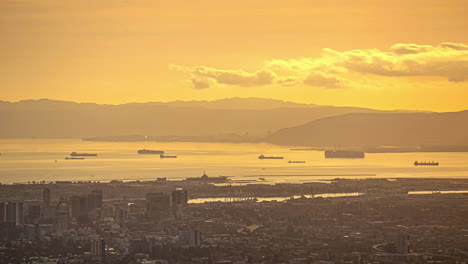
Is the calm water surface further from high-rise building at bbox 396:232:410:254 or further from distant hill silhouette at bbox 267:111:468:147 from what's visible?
high-rise building at bbox 396:232:410:254

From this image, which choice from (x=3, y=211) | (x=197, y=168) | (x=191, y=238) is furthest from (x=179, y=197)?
(x=197, y=168)

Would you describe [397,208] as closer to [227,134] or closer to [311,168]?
[311,168]

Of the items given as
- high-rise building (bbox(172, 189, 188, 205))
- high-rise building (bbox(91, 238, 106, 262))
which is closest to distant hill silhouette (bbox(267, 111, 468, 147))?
high-rise building (bbox(172, 189, 188, 205))

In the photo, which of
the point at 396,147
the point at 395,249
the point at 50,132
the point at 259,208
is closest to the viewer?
the point at 395,249

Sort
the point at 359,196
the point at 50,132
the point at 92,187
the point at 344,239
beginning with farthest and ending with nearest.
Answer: the point at 50,132 → the point at 92,187 → the point at 359,196 → the point at 344,239

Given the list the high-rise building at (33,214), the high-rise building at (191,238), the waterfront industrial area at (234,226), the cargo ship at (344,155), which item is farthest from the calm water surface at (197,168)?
the high-rise building at (191,238)

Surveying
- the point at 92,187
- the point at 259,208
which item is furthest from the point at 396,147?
the point at 259,208

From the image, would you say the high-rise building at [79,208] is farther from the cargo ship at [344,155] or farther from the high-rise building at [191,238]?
the cargo ship at [344,155]
